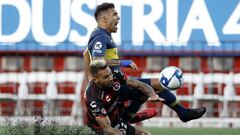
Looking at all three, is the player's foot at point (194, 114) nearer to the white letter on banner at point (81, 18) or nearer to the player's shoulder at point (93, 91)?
the player's shoulder at point (93, 91)

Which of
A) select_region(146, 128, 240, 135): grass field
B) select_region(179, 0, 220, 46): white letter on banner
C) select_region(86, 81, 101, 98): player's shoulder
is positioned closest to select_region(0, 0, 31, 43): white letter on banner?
select_region(179, 0, 220, 46): white letter on banner

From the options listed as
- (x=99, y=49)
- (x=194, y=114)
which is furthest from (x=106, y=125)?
(x=194, y=114)

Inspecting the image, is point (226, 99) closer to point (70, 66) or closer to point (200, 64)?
point (200, 64)

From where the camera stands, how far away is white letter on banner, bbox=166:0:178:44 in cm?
2069

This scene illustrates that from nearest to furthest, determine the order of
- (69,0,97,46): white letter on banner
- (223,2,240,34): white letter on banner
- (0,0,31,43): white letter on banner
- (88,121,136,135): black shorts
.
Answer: (88,121,136,135): black shorts, (223,2,240,34): white letter on banner, (69,0,97,46): white letter on banner, (0,0,31,43): white letter on banner

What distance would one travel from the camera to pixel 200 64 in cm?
1742

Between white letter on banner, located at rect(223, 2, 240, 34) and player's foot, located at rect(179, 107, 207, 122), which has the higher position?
white letter on banner, located at rect(223, 2, 240, 34)

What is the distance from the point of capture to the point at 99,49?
9.60 m

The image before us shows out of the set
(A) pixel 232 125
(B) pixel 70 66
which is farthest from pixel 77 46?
(A) pixel 232 125

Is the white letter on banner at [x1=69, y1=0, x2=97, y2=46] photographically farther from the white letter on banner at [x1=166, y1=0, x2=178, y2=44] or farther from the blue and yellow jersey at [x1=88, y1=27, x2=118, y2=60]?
the blue and yellow jersey at [x1=88, y1=27, x2=118, y2=60]

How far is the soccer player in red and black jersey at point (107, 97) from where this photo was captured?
384 inches

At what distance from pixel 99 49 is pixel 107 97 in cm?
51

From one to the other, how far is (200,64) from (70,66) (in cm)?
219

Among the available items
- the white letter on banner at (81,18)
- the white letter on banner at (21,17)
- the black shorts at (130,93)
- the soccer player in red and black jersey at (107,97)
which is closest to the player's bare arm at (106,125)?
the soccer player in red and black jersey at (107,97)
